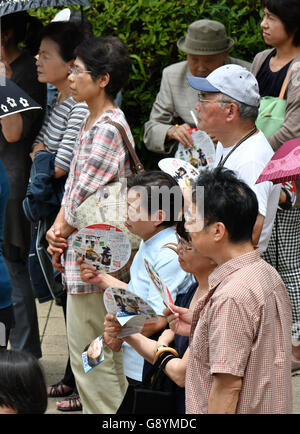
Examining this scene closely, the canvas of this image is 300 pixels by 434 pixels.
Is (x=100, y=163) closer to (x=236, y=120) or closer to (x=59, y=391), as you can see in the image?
(x=236, y=120)

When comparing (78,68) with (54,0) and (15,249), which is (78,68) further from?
(15,249)

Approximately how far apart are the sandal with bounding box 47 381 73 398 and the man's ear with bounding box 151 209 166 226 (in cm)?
187

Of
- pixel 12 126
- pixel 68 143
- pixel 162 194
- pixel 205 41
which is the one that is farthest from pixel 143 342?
pixel 205 41

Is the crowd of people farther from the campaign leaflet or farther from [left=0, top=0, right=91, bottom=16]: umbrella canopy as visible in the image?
[left=0, top=0, right=91, bottom=16]: umbrella canopy

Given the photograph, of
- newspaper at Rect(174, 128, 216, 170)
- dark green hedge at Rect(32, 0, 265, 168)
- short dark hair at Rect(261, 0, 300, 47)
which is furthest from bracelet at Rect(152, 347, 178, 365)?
dark green hedge at Rect(32, 0, 265, 168)

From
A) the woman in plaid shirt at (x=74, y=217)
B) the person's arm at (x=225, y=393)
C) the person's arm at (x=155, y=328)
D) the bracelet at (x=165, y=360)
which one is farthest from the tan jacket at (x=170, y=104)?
the person's arm at (x=225, y=393)

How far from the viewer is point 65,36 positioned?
4875 mm

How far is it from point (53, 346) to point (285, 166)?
2.99 m

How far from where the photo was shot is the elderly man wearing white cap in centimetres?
373

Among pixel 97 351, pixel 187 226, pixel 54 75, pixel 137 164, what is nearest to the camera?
pixel 187 226

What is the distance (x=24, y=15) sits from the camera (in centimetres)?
523

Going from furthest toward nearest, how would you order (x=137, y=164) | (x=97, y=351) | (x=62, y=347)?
(x=62, y=347)
(x=137, y=164)
(x=97, y=351)

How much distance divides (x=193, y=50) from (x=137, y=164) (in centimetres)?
115

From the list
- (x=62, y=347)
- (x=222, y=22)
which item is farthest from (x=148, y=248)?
(x=222, y=22)
